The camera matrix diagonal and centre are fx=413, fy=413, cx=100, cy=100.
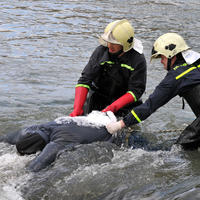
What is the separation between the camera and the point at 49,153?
5.24 m

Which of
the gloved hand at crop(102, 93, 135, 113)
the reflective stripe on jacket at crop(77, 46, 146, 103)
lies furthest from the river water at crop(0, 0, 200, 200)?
the reflective stripe on jacket at crop(77, 46, 146, 103)

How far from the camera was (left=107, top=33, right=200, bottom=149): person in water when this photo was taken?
5.49m

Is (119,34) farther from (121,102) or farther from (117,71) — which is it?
(121,102)

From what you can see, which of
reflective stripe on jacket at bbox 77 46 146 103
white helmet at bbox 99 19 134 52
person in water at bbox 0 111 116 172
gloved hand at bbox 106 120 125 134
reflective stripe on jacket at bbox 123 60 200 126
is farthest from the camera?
reflective stripe on jacket at bbox 77 46 146 103

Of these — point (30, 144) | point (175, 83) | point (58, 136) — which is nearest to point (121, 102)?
point (175, 83)

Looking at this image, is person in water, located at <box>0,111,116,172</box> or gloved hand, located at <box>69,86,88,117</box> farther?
gloved hand, located at <box>69,86,88,117</box>

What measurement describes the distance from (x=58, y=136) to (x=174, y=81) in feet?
5.57

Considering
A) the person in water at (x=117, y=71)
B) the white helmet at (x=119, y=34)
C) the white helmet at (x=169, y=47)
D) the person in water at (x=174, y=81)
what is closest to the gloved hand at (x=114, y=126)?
the person in water at (x=174, y=81)

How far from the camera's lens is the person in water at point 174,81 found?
549cm

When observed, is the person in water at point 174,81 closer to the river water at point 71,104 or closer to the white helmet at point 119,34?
the river water at point 71,104

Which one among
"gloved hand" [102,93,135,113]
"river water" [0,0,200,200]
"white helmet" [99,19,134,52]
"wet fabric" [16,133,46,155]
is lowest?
"river water" [0,0,200,200]

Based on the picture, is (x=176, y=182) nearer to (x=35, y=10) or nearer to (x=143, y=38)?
(x=143, y=38)

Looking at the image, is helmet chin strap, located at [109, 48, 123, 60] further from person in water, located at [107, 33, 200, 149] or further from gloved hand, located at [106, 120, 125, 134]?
gloved hand, located at [106, 120, 125, 134]

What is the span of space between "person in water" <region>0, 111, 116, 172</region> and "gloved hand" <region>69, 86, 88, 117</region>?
3.01ft
